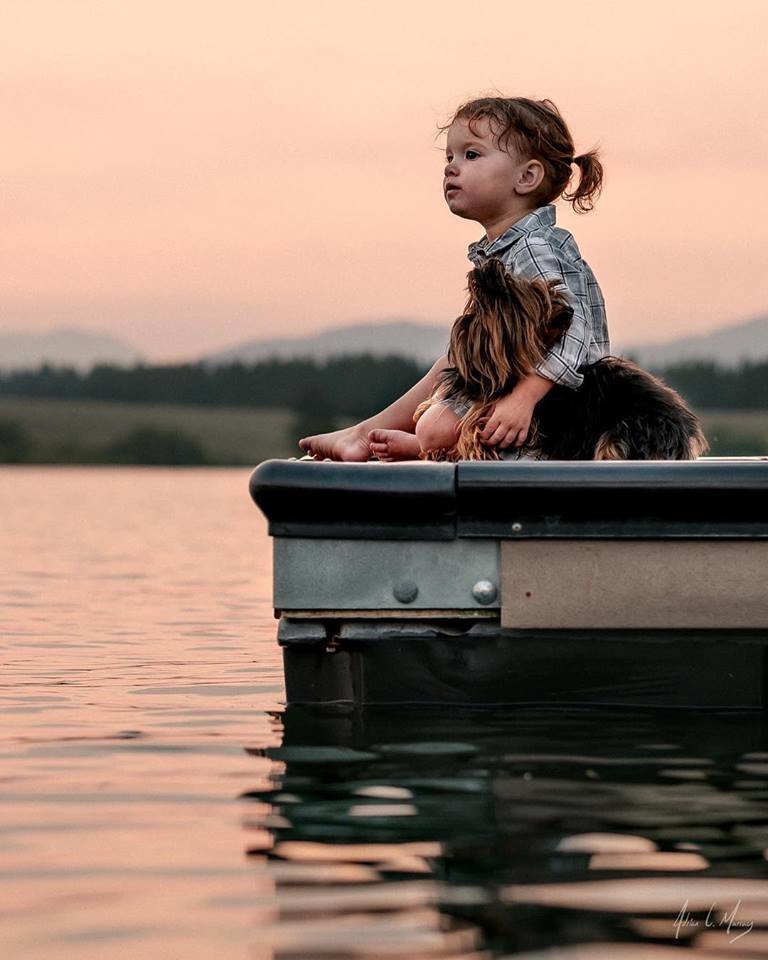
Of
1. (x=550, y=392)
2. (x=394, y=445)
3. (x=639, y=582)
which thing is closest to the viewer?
(x=639, y=582)

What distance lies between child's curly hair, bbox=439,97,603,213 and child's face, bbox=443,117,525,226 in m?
0.03

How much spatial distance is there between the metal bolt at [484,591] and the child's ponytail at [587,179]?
1.52m

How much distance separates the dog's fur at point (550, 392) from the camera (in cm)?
543

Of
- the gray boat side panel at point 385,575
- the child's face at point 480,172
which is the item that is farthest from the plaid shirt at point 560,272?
the gray boat side panel at point 385,575

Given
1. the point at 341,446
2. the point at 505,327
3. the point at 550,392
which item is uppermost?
the point at 505,327

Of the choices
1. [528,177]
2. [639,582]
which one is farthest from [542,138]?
[639,582]

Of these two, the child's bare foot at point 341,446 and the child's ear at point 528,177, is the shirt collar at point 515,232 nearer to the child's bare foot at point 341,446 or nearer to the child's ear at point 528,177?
the child's ear at point 528,177

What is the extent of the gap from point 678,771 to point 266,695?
75.7 inches

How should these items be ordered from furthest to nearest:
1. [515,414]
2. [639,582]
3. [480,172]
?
1. [480,172]
2. [515,414]
3. [639,582]

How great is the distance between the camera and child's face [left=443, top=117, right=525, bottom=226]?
5.84m

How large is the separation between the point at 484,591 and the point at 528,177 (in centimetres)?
149

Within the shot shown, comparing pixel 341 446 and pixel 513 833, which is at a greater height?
pixel 341 446

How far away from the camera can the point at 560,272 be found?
5633mm

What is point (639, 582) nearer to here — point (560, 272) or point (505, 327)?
point (505, 327)
